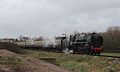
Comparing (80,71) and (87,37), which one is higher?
(87,37)

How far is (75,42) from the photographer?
50250 mm

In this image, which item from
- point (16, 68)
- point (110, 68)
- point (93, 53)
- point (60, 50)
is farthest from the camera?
point (60, 50)

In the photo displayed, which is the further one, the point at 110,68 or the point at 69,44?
the point at 69,44

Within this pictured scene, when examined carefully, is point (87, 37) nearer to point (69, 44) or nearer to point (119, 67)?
point (69, 44)

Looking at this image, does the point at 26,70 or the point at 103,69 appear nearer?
the point at 26,70

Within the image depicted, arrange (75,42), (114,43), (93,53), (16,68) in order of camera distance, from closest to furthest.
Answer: (16,68)
(93,53)
(75,42)
(114,43)

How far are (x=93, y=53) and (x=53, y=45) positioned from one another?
1956cm

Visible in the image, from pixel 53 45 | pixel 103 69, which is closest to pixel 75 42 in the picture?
pixel 53 45

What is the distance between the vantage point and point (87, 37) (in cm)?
4694

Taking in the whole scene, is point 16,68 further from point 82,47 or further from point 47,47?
point 47,47

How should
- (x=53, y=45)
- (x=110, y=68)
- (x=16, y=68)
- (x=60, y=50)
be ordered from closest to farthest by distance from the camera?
(x=16, y=68), (x=110, y=68), (x=60, y=50), (x=53, y=45)

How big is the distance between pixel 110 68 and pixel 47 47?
1796 inches

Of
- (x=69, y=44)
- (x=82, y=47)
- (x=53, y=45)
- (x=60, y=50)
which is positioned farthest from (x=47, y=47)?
(x=82, y=47)

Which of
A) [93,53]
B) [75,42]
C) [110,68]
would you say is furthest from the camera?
[75,42]
